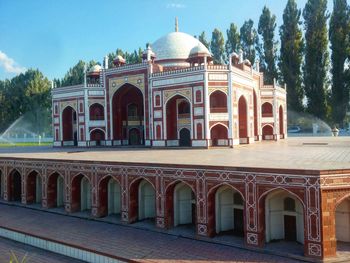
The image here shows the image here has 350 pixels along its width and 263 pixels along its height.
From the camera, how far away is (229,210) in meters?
12.1

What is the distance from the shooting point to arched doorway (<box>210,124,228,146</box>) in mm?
22719

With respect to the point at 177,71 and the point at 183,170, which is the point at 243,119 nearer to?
the point at 177,71

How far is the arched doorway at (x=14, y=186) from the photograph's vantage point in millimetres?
18000

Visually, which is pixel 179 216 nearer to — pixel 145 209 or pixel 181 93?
pixel 145 209

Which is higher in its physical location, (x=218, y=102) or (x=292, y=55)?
(x=292, y=55)

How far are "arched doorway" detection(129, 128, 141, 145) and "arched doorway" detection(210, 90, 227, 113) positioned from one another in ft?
28.4

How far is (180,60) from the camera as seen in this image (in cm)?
2944

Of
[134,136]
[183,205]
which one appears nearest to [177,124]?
[134,136]

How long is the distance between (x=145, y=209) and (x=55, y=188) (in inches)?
205

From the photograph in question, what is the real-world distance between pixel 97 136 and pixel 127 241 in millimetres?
18962

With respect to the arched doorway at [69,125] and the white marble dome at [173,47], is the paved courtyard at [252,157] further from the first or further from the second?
the white marble dome at [173,47]

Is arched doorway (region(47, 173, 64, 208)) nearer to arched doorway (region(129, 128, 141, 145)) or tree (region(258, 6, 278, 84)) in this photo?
arched doorway (region(129, 128, 141, 145))

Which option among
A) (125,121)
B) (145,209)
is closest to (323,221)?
(145,209)

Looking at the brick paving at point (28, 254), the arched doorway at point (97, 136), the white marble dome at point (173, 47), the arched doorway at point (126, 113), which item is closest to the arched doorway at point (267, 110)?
the white marble dome at point (173, 47)
